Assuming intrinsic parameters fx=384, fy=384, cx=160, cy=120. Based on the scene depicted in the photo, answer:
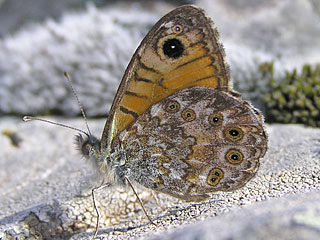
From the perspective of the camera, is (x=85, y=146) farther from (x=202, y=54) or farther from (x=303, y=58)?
(x=303, y=58)

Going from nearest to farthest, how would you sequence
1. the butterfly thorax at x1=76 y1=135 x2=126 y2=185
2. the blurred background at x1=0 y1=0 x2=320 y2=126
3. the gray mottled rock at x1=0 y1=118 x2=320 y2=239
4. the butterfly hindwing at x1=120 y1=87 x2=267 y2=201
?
the gray mottled rock at x1=0 y1=118 x2=320 y2=239
the butterfly hindwing at x1=120 y1=87 x2=267 y2=201
the butterfly thorax at x1=76 y1=135 x2=126 y2=185
the blurred background at x1=0 y1=0 x2=320 y2=126

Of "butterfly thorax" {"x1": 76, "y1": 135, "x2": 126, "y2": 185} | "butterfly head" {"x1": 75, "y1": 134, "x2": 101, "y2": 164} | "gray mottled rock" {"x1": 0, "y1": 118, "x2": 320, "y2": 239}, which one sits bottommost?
"gray mottled rock" {"x1": 0, "y1": 118, "x2": 320, "y2": 239}

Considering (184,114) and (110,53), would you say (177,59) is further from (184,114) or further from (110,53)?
(110,53)

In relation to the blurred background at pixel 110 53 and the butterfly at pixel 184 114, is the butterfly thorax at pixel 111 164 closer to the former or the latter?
the butterfly at pixel 184 114

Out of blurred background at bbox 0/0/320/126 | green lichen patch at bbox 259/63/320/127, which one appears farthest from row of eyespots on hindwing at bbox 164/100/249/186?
blurred background at bbox 0/0/320/126

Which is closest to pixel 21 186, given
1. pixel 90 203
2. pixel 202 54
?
pixel 90 203

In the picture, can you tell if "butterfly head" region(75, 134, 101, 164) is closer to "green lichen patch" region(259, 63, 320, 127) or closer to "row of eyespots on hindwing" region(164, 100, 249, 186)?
"row of eyespots on hindwing" region(164, 100, 249, 186)

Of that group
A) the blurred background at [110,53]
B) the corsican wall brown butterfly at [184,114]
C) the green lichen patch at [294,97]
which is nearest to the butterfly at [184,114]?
the corsican wall brown butterfly at [184,114]
